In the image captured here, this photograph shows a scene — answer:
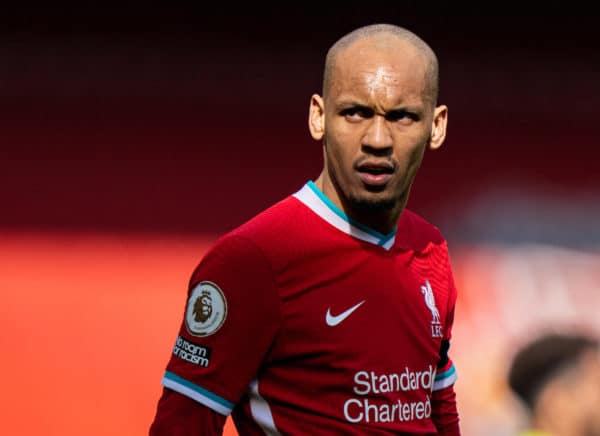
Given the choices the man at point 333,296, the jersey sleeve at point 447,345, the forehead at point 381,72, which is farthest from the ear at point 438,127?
the jersey sleeve at point 447,345

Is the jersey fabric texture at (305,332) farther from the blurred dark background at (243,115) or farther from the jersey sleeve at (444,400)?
the blurred dark background at (243,115)

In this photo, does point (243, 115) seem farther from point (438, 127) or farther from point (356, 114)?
point (356, 114)

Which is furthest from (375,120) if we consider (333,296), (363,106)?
(333,296)

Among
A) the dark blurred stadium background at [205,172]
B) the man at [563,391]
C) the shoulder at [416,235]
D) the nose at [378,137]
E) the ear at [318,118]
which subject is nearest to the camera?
the man at [563,391]

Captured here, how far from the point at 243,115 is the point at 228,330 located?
2.17m

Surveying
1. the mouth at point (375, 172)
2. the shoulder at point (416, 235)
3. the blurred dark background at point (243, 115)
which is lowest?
the shoulder at point (416, 235)

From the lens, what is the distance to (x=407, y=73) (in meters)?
2.26

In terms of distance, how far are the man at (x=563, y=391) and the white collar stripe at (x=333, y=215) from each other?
0.40m

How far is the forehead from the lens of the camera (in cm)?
224

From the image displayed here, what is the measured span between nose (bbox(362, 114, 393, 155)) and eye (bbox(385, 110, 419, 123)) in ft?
0.05

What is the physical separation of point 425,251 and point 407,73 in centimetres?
45

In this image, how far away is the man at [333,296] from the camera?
7.14 ft

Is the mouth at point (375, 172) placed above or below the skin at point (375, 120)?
below

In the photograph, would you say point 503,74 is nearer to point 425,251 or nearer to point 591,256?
point 591,256
